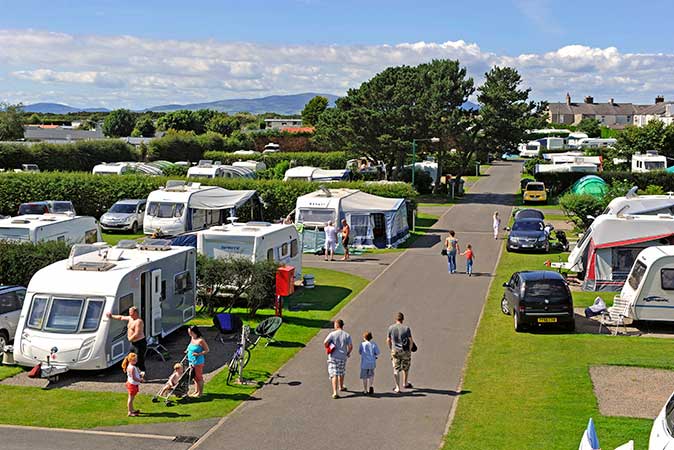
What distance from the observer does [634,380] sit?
53.7 feet

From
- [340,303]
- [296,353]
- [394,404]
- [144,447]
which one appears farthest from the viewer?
[340,303]

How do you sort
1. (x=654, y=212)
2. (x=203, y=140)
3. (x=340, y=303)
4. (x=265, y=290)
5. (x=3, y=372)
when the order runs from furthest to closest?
(x=203, y=140)
(x=654, y=212)
(x=340, y=303)
(x=265, y=290)
(x=3, y=372)

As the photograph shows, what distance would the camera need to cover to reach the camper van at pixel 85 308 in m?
16.7

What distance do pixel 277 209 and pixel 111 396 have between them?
2656cm

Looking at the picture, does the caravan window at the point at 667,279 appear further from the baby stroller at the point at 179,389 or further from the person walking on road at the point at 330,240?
the person walking on road at the point at 330,240

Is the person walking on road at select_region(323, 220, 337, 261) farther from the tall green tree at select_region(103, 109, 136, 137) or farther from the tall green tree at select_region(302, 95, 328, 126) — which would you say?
the tall green tree at select_region(302, 95, 328, 126)

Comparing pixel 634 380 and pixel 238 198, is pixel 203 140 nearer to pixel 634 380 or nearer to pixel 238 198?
pixel 238 198

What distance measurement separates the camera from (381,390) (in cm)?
1617

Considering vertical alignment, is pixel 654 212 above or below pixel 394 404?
above

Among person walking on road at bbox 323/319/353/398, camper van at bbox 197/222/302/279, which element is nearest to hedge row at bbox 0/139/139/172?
camper van at bbox 197/222/302/279

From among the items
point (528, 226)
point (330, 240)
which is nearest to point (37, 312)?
point (330, 240)

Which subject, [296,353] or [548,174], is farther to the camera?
[548,174]

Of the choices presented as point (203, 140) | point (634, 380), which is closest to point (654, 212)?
point (634, 380)

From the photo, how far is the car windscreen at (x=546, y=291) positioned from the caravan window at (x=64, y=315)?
10849 millimetres
